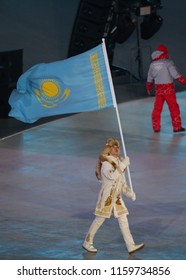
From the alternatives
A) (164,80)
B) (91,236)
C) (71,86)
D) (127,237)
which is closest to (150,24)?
(164,80)

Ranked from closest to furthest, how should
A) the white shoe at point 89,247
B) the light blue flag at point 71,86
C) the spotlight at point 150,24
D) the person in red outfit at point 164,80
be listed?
the white shoe at point 89,247 → the light blue flag at point 71,86 → the person in red outfit at point 164,80 → the spotlight at point 150,24

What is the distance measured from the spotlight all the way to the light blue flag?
1249 cm

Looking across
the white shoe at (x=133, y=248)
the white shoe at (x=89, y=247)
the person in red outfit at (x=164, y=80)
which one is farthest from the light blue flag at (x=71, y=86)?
the person in red outfit at (x=164, y=80)

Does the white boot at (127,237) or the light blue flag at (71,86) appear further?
the light blue flag at (71,86)

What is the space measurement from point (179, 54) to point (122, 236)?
53.0ft

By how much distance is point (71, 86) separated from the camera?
45.9ft

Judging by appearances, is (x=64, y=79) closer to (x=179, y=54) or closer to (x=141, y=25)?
(x=141, y=25)

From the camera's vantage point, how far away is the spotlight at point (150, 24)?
86.6 feet

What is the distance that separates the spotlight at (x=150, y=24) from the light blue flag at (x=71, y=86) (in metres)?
12.5

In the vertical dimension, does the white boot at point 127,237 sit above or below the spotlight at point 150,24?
below

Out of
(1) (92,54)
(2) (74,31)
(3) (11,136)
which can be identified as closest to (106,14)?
(2) (74,31)

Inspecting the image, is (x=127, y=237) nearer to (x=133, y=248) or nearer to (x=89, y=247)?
(x=133, y=248)

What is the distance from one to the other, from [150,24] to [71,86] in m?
12.8

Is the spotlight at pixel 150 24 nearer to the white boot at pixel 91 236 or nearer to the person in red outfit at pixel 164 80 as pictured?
the person in red outfit at pixel 164 80
